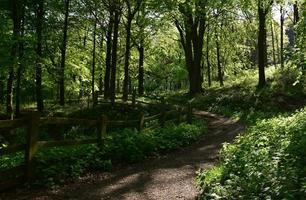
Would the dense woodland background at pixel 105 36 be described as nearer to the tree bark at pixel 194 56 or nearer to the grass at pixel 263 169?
the tree bark at pixel 194 56

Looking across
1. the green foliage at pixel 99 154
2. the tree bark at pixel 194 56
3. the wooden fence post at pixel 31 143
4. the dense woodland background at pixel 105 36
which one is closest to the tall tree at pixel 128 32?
the dense woodland background at pixel 105 36

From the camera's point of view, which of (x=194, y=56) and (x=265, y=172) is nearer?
(x=265, y=172)

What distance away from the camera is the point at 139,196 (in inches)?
361

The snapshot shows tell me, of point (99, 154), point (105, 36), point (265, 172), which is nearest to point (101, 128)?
point (99, 154)

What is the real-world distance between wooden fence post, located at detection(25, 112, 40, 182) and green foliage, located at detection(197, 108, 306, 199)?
380 cm

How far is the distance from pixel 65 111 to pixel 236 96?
1313cm

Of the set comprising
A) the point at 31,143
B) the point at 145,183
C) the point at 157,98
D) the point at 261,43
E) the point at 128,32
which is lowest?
the point at 145,183

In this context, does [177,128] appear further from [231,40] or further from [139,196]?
[231,40]

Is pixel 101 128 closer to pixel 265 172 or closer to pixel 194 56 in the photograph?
pixel 265 172

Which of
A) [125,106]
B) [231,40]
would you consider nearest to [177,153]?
[125,106]

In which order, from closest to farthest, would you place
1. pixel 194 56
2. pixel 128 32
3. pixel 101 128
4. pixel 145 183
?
pixel 145 183
pixel 101 128
pixel 128 32
pixel 194 56

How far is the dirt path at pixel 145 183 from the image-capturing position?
9.05 metres

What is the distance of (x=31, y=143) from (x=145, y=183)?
9.45 feet

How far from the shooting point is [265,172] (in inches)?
290
